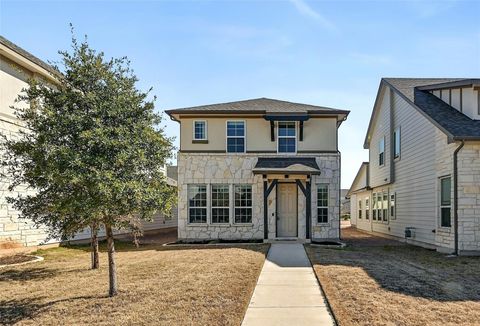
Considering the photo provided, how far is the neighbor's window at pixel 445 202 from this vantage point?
1343 cm

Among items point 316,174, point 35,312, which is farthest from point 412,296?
point 316,174

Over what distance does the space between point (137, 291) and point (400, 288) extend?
523 centimetres

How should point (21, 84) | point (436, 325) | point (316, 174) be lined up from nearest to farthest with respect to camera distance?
point (436, 325) → point (21, 84) → point (316, 174)

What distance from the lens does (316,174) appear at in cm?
1645

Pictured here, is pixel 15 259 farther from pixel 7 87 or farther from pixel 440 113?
pixel 440 113

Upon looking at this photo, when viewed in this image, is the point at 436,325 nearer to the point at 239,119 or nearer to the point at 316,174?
the point at 316,174

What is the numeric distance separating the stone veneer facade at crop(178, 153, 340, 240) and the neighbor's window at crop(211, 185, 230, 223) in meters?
0.22

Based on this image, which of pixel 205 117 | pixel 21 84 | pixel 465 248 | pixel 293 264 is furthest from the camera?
pixel 205 117

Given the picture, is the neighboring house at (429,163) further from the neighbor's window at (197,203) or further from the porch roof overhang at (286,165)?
the neighbor's window at (197,203)

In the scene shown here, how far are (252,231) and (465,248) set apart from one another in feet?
26.7

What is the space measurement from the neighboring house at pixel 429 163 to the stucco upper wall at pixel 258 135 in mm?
3474

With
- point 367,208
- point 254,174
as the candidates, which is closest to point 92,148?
point 254,174

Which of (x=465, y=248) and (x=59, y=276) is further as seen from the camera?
(x=465, y=248)

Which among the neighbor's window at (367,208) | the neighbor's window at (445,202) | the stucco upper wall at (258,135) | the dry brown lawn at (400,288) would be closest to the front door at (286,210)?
the stucco upper wall at (258,135)
